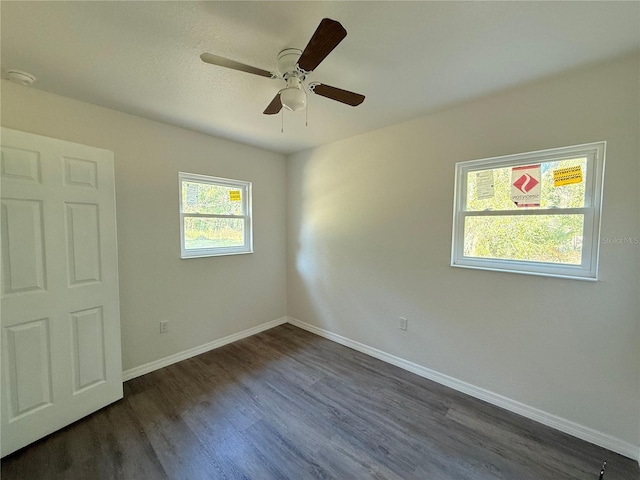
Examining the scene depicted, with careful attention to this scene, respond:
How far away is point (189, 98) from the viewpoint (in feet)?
6.66

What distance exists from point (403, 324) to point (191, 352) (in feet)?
7.60

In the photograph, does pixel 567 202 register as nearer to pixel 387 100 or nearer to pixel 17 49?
pixel 387 100

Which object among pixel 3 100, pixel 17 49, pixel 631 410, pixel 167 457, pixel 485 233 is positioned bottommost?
pixel 167 457

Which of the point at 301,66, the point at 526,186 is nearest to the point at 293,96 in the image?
the point at 301,66

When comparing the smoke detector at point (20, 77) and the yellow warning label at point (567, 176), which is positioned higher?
the smoke detector at point (20, 77)

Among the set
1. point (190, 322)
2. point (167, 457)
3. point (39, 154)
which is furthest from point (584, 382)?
point (39, 154)

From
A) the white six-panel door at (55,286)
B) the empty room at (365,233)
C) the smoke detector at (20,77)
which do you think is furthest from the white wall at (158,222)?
the white six-panel door at (55,286)

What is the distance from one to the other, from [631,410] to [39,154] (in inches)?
164

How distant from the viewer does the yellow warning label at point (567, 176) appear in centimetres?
177

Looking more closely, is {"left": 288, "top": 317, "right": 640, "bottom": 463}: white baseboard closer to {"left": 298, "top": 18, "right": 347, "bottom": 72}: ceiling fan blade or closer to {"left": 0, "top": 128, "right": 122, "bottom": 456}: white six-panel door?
{"left": 0, "top": 128, "right": 122, "bottom": 456}: white six-panel door

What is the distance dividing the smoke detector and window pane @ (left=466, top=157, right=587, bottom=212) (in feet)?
11.0

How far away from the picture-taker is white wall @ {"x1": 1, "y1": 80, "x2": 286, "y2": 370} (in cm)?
204

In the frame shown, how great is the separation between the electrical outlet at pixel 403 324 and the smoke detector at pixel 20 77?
351 centimetres

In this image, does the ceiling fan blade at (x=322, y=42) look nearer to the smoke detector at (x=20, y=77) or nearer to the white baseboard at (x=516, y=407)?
the smoke detector at (x=20, y=77)
